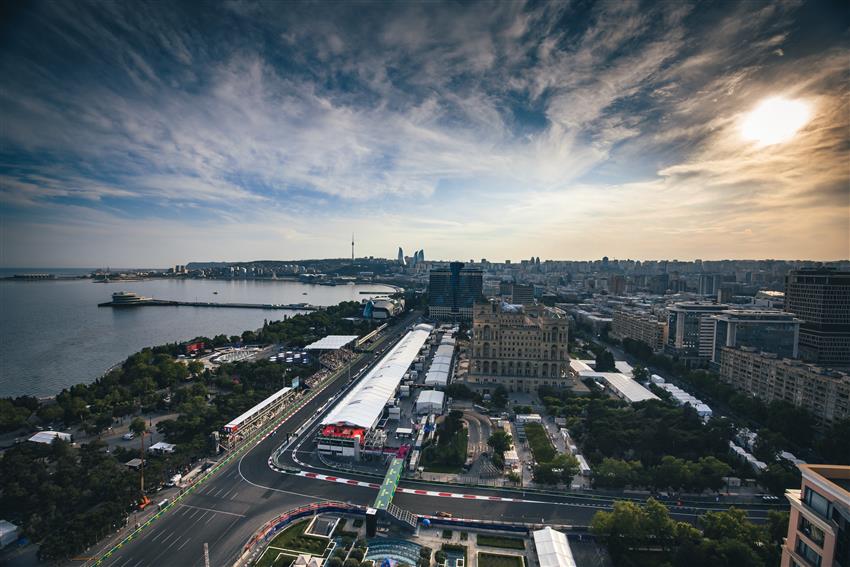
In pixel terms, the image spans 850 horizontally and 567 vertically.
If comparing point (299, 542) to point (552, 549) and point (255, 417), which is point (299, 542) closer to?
point (552, 549)

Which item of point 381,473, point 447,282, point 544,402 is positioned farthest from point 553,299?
point 381,473

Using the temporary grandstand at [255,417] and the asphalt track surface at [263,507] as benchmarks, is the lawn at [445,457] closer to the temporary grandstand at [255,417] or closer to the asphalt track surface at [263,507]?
the asphalt track surface at [263,507]

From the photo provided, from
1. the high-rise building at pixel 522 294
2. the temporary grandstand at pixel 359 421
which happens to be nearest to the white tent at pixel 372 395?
the temporary grandstand at pixel 359 421

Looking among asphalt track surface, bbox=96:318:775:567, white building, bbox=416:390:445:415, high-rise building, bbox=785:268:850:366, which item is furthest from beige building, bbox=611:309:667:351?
asphalt track surface, bbox=96:318:775:567

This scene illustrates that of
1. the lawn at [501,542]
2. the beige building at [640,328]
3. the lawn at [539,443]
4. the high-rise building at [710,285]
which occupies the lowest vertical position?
the lawn at [501,542]

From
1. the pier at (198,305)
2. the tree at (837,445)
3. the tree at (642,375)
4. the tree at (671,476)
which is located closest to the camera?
the tree at (671,476)

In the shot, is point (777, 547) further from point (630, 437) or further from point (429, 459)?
point (429, 459)

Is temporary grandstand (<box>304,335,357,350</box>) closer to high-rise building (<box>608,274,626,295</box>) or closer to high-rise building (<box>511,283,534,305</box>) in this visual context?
high-rise building (<box>511,283,534,305</box>)
